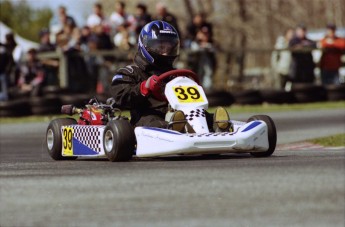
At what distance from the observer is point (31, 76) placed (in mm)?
21766

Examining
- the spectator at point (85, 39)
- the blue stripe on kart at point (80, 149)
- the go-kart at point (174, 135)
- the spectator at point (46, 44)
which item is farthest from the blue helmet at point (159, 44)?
the spectator at point (46, 44)

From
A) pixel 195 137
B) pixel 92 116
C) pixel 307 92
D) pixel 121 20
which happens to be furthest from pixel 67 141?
pixel 307 92

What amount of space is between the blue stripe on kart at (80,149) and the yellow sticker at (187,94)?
3.12ft

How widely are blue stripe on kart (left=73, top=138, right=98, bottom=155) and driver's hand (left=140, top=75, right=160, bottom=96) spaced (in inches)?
27.3

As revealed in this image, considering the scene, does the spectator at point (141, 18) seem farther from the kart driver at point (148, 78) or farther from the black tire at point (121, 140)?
the black tire at point (121, 140)

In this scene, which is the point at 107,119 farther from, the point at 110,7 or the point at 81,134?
the point at 110,7

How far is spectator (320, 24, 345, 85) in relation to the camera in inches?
888

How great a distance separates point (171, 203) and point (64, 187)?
1.01m

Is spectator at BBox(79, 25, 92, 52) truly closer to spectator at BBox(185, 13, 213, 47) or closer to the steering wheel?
spectator at BBox(185, 13, 213, 47)

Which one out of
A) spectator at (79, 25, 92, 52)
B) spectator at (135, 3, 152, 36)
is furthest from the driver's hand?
spectator at (79, 25, 92, 52)

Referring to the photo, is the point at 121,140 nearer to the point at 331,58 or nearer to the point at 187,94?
the point at 187,94

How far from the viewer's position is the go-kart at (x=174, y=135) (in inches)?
350

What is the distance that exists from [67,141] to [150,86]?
3.62 ft

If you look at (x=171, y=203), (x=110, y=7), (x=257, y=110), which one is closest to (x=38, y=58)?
(x=257, y=110)
